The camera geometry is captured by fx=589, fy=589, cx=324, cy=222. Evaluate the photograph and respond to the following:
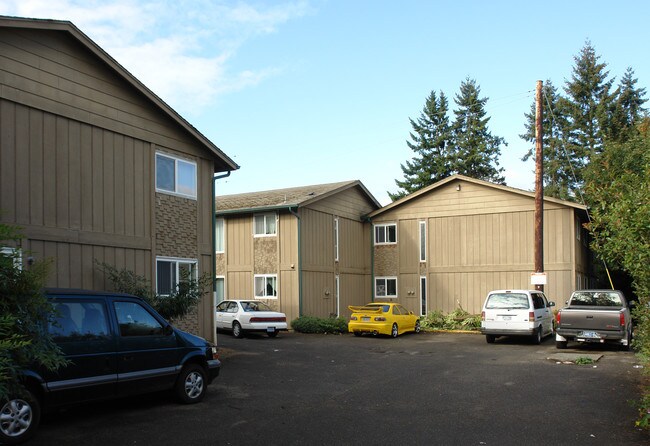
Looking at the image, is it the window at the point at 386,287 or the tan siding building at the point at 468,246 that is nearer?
the tan siding building at the point at 468,246

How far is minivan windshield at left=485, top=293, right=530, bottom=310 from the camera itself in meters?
19.6

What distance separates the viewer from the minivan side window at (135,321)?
344 inches

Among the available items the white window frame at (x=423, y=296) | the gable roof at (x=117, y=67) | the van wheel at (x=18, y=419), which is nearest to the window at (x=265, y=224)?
the white window frame at (x=423, y=296)

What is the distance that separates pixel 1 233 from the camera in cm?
452

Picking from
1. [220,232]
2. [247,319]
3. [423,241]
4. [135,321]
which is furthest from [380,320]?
[135,321]

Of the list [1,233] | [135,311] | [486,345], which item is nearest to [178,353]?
[135,311]

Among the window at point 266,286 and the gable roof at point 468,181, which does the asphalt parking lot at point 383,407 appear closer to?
the window at point 266,286

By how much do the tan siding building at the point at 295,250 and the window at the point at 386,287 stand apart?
3.44 feet

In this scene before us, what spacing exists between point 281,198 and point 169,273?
502 inches

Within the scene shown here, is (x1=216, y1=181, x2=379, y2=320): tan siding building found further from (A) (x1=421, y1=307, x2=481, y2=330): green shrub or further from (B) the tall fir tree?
(B) the tall fir tree

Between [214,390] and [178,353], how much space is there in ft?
6.13

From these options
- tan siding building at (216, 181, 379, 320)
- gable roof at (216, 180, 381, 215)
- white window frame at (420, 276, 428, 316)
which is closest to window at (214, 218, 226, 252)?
tan siding building at (216, 181, 379, 320)

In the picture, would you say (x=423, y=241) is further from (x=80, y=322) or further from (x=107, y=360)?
(x=80, y=322)

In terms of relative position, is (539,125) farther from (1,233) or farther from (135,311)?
(1,233)
